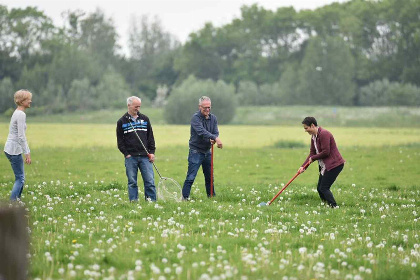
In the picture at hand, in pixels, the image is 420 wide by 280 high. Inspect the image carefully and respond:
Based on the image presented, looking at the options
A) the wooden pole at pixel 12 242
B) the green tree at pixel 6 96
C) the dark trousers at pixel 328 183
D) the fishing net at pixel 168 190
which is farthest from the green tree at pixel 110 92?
the wooden pole at pixel 12 242

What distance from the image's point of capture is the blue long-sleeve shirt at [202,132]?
15352mm

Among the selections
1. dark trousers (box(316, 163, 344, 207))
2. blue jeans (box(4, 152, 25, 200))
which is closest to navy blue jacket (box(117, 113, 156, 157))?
blue jeans (box(4, 152, 25, 200))

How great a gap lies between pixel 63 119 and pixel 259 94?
43.9 meters

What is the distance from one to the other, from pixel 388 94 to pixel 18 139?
372 feet

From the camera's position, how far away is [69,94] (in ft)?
362

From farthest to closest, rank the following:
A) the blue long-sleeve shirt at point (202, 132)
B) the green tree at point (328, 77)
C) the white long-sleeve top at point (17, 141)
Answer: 1. the green tree at point (328, 77)
2. the blue long-sleeve shirt at point (202, 132)
3. the white long-sleeve top at point (17, 141)

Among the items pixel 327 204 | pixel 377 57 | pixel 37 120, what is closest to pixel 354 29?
pixel 377 57

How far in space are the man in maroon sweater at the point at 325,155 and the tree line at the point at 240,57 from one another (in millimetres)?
74296

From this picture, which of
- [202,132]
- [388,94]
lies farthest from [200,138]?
[388,94]

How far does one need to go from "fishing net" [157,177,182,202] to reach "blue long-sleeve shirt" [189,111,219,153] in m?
1.10

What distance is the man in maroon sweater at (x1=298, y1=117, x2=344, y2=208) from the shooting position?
14.2 metres

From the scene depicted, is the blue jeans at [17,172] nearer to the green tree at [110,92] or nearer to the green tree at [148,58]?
the green tree at [110,92]

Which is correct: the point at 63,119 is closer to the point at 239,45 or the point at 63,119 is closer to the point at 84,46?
the point at 84,46

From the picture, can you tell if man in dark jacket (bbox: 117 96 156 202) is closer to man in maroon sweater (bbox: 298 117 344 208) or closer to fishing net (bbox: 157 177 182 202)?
fishing net (bbox: 157 177 182 202)
